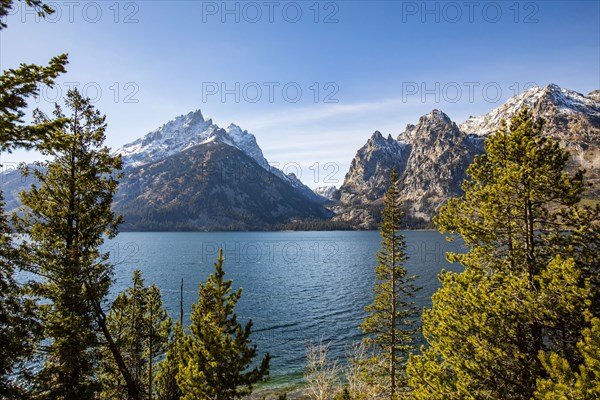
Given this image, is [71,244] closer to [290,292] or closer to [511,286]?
[511,286]

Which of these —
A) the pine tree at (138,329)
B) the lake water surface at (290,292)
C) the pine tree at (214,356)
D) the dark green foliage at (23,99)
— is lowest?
the lake water surface at (290,292)

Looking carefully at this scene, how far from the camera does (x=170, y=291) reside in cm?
7419

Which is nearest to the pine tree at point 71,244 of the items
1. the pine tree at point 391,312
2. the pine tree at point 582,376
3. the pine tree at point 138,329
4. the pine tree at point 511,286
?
the pine tree at point 138,329

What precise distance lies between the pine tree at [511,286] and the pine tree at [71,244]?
14.0 metres

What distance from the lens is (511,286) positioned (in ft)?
35.8

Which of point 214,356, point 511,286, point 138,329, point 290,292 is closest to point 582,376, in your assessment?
point 511,286

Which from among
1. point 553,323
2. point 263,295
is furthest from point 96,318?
point 263,295

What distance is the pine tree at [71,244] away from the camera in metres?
13.5

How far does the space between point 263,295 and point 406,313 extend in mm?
54928

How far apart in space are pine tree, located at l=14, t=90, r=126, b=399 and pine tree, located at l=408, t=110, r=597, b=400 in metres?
14.0

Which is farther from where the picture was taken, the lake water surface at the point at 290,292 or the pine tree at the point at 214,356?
the lake water surface at the point at 290,292

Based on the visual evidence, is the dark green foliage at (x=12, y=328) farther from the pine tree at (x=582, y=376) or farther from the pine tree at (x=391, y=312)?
the pine tree at (x=391, y=312)

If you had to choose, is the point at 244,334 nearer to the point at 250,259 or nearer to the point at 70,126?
the point at 70,126

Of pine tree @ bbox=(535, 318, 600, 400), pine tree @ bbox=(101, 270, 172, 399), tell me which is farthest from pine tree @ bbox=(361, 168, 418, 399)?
pine tree @ bbox=(101, 270, 172, 399)
